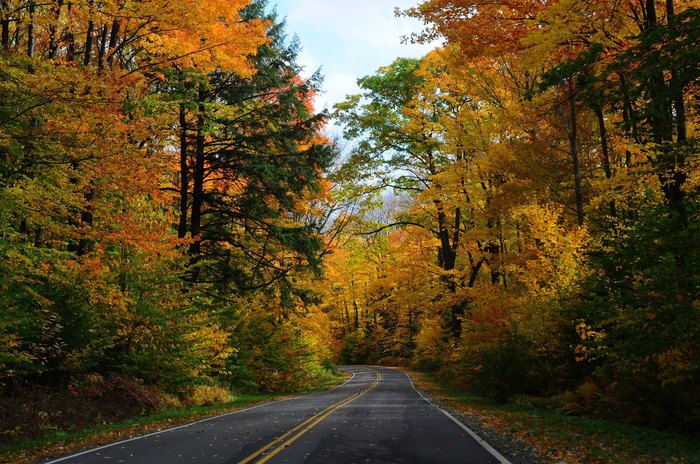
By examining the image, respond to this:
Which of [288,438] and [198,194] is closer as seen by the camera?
[288,438]

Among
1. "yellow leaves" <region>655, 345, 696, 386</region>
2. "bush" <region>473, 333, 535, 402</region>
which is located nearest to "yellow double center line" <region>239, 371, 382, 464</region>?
"bush" <region>473, 333, 535, 402</region>

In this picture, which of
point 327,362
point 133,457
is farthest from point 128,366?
point 327,362

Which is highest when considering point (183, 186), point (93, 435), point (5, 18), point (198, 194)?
point (5, 18)

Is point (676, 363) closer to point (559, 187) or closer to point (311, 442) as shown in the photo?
point (311, 442)

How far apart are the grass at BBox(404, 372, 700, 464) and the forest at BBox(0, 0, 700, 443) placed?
844mm

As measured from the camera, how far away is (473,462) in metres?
7.76

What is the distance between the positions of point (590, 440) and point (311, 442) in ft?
16.8

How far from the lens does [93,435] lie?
11.7 m

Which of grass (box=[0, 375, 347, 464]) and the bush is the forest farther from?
grass (box=[0, 375, 347, 464])

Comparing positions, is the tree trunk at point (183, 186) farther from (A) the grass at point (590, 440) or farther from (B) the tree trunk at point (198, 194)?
(A) the grass at point (590, 440)

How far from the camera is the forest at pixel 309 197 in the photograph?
9.88 metres

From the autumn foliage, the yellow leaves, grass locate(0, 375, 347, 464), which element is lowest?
grass locate(0, 375, 347, 464)

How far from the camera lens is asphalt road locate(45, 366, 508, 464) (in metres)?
8.26

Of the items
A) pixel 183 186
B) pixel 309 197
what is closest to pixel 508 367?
pixel 183 186
